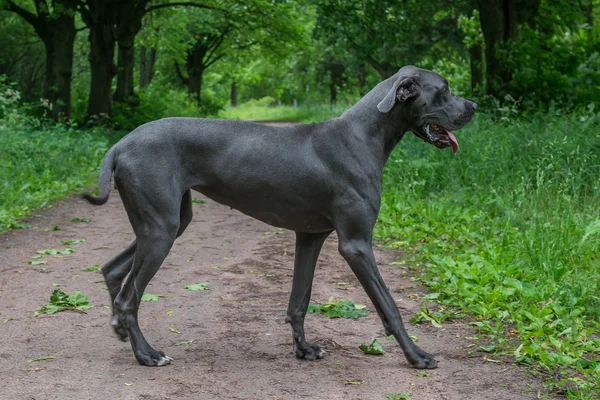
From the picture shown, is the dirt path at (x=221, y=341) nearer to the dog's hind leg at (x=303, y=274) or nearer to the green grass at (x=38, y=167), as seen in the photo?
the dog's hind leg at (x=303, y=274)

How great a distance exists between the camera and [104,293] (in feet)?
21.1

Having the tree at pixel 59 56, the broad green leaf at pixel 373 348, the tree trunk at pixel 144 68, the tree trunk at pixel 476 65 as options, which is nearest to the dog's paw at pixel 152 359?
the broad green leaf at pixel 373 348

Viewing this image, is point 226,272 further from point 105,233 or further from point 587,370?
point 587,370

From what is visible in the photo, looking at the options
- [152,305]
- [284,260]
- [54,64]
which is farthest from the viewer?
[54,64]

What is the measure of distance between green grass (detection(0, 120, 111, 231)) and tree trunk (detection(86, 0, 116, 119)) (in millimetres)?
4393

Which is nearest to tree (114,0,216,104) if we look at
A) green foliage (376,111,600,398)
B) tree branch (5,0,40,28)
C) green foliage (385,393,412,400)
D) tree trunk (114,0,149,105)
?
tree trunk (114,0,149,105)

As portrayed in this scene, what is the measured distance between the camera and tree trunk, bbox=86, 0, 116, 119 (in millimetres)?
20703

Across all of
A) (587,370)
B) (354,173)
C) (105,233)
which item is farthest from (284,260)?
(587,370)

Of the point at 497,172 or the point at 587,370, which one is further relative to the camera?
the point at 497,172

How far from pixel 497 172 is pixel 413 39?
1632cm

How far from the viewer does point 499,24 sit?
47.4ft

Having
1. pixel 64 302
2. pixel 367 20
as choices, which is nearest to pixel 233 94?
pixel 367 20

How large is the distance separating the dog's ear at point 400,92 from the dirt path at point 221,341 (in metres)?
1.58

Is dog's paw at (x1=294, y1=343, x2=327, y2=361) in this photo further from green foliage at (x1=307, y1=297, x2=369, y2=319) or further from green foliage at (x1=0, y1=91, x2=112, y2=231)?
green foliage at (x1=0, y1=91, x2=112, y2=231)
